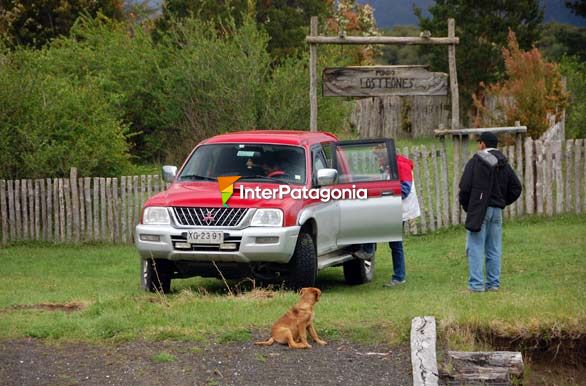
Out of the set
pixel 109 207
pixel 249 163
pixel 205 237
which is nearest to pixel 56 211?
pixel 109 207

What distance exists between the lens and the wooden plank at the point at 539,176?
2041 centimetres

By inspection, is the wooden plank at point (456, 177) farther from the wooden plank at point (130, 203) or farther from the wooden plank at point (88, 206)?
the wooden plank at point (88, 206)

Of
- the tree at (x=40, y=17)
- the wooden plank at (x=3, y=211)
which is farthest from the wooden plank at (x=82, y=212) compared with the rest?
the tree at (x=40, y=17)

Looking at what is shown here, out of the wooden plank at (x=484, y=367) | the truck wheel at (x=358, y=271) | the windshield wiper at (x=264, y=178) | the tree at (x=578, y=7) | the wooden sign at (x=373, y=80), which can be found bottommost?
the truck wheel at (x=358, y=271)

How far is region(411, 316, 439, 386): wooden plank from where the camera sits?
8875mm

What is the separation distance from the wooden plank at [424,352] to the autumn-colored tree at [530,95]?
1823cm

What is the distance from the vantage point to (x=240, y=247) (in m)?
12.6

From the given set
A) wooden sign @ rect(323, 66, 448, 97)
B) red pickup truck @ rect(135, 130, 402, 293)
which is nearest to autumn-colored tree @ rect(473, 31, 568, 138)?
wooden sign @ rect(323, 66, 448, 97)

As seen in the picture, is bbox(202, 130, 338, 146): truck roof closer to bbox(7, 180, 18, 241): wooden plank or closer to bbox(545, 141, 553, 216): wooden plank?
bbox(7, 180, 18, 241): wooden plank

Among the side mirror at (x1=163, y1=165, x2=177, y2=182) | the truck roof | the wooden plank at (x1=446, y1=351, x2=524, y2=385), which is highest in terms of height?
the truck roof

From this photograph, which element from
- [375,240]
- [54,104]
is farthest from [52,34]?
[375,240]

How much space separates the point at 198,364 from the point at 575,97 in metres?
34.5

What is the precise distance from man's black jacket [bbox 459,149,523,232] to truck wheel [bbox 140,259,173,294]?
3.52m

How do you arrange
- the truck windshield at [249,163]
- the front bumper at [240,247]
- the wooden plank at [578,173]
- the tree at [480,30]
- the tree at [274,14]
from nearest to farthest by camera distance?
1. the front bumper at [240,247]
2. the truck windshield at [249,163]
3. the wooden plank at [578,173]
4. the tree at [274,14]
5. the tree at [480,30]
